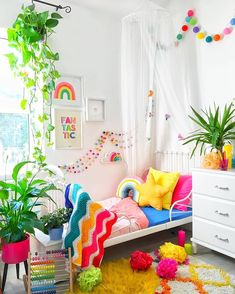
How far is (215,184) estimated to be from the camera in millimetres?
2377

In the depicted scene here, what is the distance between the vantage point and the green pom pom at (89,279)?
1969mm

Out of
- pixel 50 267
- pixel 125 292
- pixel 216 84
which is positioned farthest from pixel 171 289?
pixel 216 84

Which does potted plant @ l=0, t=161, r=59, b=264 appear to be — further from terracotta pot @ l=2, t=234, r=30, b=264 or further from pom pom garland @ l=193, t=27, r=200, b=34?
pom pom garland @ l=193, t=27, r=200, b=34

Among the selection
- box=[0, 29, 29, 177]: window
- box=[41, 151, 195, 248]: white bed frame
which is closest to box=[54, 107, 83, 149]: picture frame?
box=[0, 29, 29, 177]: window

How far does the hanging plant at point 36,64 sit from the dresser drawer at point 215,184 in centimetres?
158

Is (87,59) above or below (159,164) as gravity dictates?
above

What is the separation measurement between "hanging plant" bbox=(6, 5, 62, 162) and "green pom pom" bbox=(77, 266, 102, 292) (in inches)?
47.7

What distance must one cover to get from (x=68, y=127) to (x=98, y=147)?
1.58 feet

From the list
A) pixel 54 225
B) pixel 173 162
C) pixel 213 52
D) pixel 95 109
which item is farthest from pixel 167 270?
pixel 213 52

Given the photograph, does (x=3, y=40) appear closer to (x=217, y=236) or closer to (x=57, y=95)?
(x=57, y=95)

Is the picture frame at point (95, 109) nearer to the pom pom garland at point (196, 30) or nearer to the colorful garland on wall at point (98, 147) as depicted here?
the colorful garland on wall at point (98, 147)

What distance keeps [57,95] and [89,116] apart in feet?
1.49

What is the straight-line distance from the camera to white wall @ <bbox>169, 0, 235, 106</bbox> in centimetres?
279

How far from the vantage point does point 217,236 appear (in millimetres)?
2381
